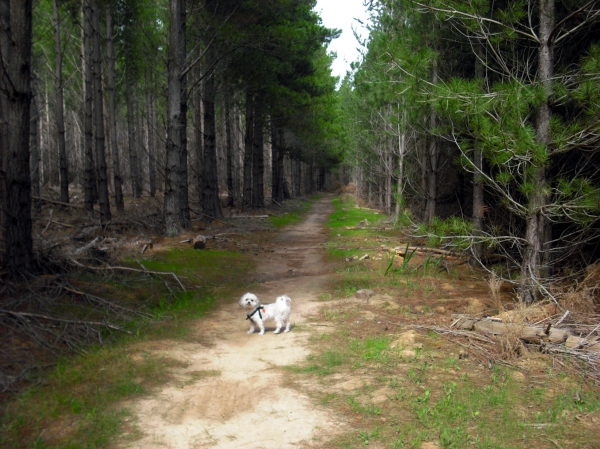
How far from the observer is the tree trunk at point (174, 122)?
15844 millimetres

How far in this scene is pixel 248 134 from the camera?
26.8m

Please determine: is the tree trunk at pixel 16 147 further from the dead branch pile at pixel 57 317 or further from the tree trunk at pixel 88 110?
the tree trunk at pixel 88 110

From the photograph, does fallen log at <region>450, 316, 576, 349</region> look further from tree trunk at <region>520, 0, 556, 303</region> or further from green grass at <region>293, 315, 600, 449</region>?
tree trunk at <region>520, 0, 556, 303</region>

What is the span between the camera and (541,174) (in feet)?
27.6

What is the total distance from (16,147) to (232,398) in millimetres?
5195

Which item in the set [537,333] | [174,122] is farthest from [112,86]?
[537,333]

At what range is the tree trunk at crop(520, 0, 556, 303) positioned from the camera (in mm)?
8367

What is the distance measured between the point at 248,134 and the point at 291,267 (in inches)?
552

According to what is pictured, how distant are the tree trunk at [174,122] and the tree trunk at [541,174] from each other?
1071cm

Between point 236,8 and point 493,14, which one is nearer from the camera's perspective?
point 493,14

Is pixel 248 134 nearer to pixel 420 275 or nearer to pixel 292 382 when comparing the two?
pixel 420 275

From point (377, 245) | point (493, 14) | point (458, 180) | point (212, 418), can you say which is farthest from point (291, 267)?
point (212, 418)

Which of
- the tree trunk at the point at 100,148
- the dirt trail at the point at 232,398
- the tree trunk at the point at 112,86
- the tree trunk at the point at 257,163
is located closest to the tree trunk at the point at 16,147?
the dirt trail at the point at 232,398

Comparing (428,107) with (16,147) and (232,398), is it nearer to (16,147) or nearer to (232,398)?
(16,147)
